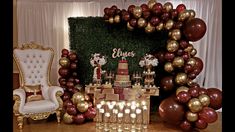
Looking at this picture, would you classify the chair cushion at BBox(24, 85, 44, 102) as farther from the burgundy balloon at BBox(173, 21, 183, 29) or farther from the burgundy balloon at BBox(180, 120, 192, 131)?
the burgundy balloon at BBox(173, 21, 183, 29)

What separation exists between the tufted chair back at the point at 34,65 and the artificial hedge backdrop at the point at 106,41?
2.20ft

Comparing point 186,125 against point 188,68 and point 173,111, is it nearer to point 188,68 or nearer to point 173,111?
point 173,111

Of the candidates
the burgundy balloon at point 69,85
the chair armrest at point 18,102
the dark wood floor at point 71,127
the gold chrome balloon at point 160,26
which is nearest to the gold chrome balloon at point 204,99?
the dark wood floor at point 71,127

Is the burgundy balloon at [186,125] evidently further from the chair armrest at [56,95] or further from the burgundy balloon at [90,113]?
the chair armrest at [56,95]

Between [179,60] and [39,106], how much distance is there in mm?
Answer: 2333

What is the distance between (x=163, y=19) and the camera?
4426 millimetres

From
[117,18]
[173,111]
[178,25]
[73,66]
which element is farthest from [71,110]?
[178,25]

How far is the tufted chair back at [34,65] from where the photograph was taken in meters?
4.48

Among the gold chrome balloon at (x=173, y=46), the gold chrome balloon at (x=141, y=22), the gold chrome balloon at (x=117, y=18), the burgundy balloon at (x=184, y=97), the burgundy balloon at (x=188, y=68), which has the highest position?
the gold chrome balloon at (x=117, y=18)

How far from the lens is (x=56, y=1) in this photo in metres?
6.69

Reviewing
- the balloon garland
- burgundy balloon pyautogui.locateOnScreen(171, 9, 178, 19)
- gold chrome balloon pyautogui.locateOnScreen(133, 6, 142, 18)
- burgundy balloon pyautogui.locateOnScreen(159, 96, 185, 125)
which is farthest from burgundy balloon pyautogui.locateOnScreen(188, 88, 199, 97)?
gold chrome balloon pyautogui.locateOnScreen(133, 6, 142, 18)
